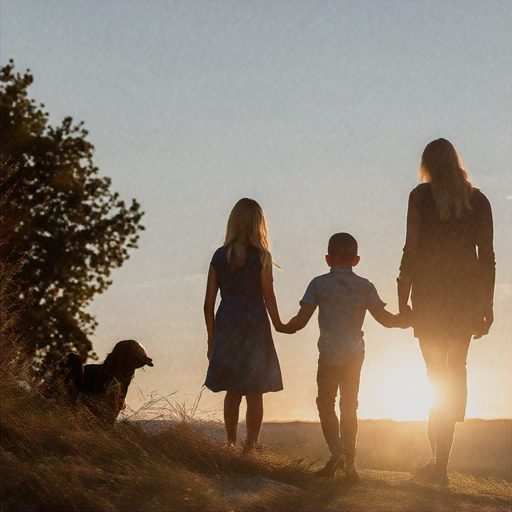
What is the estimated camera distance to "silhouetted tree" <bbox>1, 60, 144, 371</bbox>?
25.2 metres

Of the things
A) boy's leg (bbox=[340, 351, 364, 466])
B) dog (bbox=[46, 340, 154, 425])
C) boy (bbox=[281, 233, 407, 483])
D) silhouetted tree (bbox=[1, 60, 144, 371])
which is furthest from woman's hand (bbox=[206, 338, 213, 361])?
silhouetted tree (bbox=[1, 60, 144, 371])

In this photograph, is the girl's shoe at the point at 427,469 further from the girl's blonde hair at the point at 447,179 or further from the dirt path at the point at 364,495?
the girl's blonde hair at the point at 447,179

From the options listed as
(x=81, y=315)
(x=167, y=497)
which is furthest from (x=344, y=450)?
(x=81, y=315)

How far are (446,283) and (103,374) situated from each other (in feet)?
12.5

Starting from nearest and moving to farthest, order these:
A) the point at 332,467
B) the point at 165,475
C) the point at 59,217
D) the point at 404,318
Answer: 1. the point at 165,475
2. the point at 332,467
3. the point at 404,318
4. the point at 59,217

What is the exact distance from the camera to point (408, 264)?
860cm

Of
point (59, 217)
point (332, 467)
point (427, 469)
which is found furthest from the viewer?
point (59, 217)

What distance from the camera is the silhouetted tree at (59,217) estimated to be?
25.2m

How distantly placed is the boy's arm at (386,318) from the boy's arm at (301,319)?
561 millimetres

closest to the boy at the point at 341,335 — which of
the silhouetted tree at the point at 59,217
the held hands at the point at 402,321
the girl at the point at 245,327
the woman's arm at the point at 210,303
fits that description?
the held hands at the point at 402,321

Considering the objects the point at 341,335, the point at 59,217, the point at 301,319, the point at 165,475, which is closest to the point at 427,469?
the point at 341,335

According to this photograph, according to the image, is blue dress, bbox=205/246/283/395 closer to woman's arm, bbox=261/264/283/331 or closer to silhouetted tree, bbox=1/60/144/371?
woman's arm, bbox=261/264/283/331

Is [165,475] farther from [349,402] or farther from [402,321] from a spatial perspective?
[402,321]

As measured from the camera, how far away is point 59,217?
26406mm
